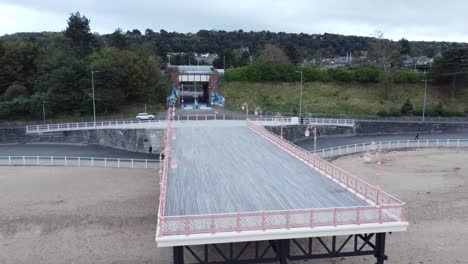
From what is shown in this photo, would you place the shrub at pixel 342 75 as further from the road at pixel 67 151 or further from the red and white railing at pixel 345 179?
the red and white railing at pixel 345 179

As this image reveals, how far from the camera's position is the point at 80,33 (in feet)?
242

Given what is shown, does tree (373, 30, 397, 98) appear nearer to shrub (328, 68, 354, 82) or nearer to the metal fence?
shrub (328, 68, 354, 82)

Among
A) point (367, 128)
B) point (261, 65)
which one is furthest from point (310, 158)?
point (261, 65)

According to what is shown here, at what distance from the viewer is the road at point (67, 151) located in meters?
41.5

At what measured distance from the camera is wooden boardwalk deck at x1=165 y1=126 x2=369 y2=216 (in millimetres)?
16422

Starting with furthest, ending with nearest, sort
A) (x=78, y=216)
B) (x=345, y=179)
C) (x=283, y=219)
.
A: (x=78, y=216)
(x=345, y=179)
(x=283, y=219)

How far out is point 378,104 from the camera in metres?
66.3

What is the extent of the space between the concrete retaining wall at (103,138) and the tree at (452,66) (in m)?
53.0

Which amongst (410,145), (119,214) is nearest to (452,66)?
(410,145)

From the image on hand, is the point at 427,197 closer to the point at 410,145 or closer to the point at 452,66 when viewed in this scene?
the point at 410,145

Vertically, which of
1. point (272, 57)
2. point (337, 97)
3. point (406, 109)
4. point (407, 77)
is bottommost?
point (406, 109)

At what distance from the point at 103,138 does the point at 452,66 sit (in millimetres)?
60013

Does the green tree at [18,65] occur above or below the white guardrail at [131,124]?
above

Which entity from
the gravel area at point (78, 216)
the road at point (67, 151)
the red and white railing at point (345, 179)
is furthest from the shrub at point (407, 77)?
the gravel area at point (78, 216)
